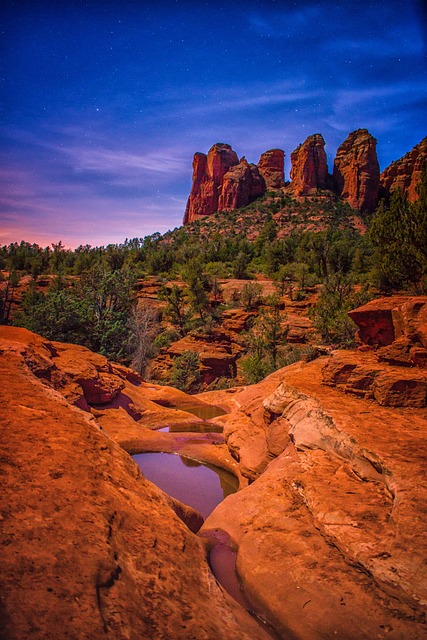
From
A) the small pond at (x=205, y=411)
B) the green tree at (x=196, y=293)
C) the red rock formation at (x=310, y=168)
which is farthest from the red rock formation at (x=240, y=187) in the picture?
the small pond at (x=205, y=411)

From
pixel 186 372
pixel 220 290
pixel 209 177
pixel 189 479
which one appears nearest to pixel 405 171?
pixel 209 177

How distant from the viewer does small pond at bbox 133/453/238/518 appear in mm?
8969

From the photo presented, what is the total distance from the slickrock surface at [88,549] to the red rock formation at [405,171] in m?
85.2

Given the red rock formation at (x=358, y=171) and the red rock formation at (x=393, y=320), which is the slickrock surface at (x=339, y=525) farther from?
the red rock formation at (x=358, y=171)

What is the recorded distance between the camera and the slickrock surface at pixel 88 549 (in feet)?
7.30

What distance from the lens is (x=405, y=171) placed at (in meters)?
80.8

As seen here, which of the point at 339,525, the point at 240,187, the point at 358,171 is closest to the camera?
the point at 339,525

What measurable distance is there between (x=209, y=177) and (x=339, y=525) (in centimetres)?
11310

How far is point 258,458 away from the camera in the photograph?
9.08 meters

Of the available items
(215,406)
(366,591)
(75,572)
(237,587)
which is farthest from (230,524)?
(215,406)

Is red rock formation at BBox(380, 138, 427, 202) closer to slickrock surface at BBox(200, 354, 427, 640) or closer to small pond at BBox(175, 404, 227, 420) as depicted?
small pond at BBox(175, 404, 227, 420)

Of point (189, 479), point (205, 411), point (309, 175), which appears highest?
point (309, 175)

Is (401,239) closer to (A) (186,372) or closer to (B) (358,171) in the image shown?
(A) (186,372)

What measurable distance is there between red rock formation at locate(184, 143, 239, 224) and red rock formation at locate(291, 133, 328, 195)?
23.7 m
